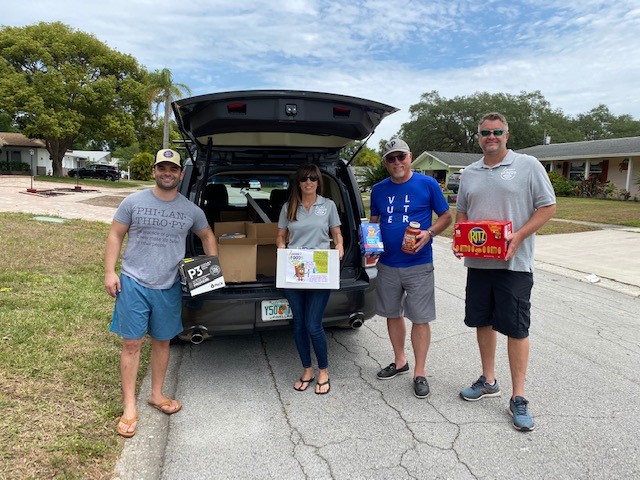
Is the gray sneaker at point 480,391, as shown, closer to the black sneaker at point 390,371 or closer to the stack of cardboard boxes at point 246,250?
the black sneaker at point 390,371

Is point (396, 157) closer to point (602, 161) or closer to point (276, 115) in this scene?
point (276, 115)

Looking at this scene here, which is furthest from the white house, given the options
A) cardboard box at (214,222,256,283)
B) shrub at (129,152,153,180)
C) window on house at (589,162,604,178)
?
cardboard box at (214,222,256,283)

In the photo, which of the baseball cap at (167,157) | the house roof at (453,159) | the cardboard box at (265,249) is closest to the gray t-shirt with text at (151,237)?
the baseball cap at (167,157)

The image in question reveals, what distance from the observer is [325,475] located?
7.70 feet

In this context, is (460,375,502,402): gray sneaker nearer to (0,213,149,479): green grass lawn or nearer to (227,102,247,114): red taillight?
(0,213,149,479): green grass lawn

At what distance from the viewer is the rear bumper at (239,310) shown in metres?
3.12

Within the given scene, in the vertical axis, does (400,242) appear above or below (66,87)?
below

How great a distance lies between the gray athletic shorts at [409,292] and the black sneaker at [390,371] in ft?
1.44

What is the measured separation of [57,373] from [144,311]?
1035 mm

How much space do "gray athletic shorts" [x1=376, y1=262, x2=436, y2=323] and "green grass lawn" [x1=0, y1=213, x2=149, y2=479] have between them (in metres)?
1.91

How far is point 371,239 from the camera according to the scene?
3.14 metres

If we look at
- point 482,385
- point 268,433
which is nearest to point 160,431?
point 268,433

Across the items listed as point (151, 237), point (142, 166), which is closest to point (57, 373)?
point (151, 237)

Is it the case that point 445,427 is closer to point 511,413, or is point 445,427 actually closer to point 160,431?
point 511,413
